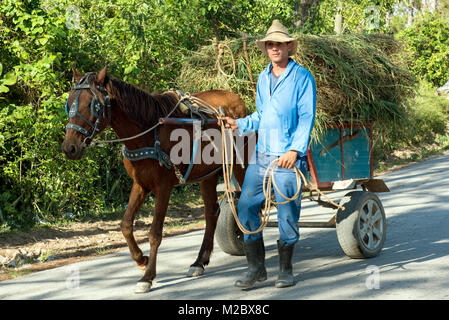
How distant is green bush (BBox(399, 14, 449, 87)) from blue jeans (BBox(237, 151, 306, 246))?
22921 millimetres

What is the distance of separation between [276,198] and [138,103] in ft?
5.26

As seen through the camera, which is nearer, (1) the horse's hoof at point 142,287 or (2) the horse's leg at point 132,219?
(1) the horse's hoof at point 142,287

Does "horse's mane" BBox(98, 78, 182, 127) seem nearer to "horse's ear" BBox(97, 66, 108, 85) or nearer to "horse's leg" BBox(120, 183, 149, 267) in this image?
"horse's ear" BBox(97, 66, 108, 85)

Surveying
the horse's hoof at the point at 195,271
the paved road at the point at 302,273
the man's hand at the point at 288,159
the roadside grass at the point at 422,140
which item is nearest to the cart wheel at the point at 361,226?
the paved road at the point at 302,273

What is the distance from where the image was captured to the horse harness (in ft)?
16.9

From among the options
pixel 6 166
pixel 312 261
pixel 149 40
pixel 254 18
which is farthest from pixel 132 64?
pixel 312 261

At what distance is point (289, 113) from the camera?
5219 mm

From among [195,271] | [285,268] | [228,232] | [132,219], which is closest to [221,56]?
[228,232]

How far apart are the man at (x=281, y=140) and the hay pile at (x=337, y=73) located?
145 cm

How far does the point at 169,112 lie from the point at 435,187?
7602mm

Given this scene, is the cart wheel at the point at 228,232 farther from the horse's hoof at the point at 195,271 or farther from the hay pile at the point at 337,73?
the hay pile at the point at 337,73

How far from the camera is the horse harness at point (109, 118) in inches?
203

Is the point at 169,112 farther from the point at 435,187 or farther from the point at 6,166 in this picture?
the point at 435,187

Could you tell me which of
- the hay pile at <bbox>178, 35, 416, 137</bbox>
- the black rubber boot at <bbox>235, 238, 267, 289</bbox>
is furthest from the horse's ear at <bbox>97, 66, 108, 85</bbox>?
the hay pile at <bbox>178, 35, 416, 137</bbox>
